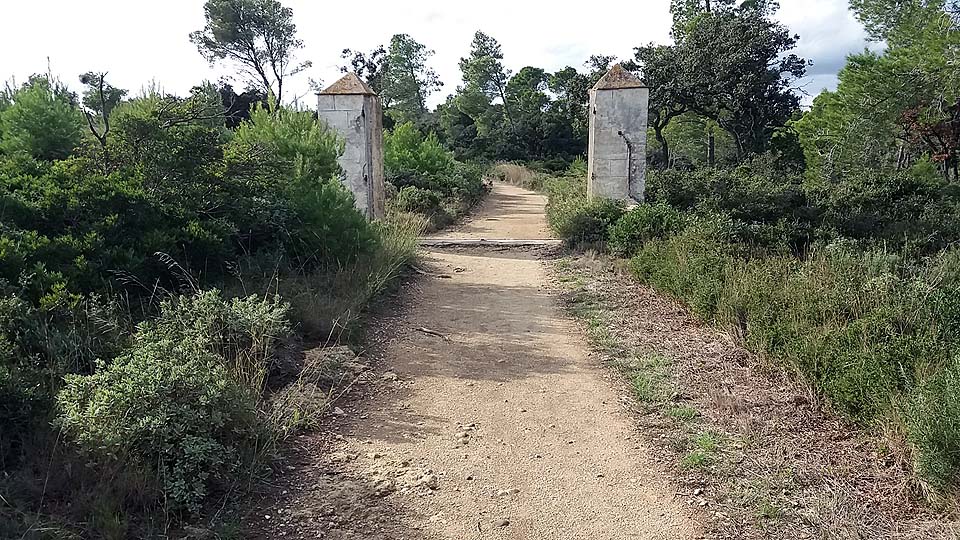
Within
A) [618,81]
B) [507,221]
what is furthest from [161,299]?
[507,221]

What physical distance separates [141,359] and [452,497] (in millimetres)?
1825

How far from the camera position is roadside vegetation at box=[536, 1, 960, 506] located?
12.4 feet

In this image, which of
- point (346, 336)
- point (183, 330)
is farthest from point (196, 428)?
point (346, 336)

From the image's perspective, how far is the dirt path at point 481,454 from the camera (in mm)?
3086

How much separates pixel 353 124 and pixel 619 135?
454 centimetres

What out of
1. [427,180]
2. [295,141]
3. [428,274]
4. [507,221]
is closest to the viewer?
[295,141]

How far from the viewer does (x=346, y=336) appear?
5602 millimetres

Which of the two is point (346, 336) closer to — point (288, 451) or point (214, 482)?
point (288, 451)

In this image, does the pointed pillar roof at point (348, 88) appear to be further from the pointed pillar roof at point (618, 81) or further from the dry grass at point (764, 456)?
the dry grass at point (764, 456)

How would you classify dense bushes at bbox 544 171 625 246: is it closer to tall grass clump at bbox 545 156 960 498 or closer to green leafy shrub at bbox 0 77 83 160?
tall grass clump at bbox 545 156 960 498

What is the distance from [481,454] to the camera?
3758mm

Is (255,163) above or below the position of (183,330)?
above

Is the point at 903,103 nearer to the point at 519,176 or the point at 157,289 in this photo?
the point at 157,289

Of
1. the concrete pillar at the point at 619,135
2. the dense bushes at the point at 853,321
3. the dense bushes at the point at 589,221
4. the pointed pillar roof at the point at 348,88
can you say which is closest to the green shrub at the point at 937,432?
the dense bushes at the point at 853,321
